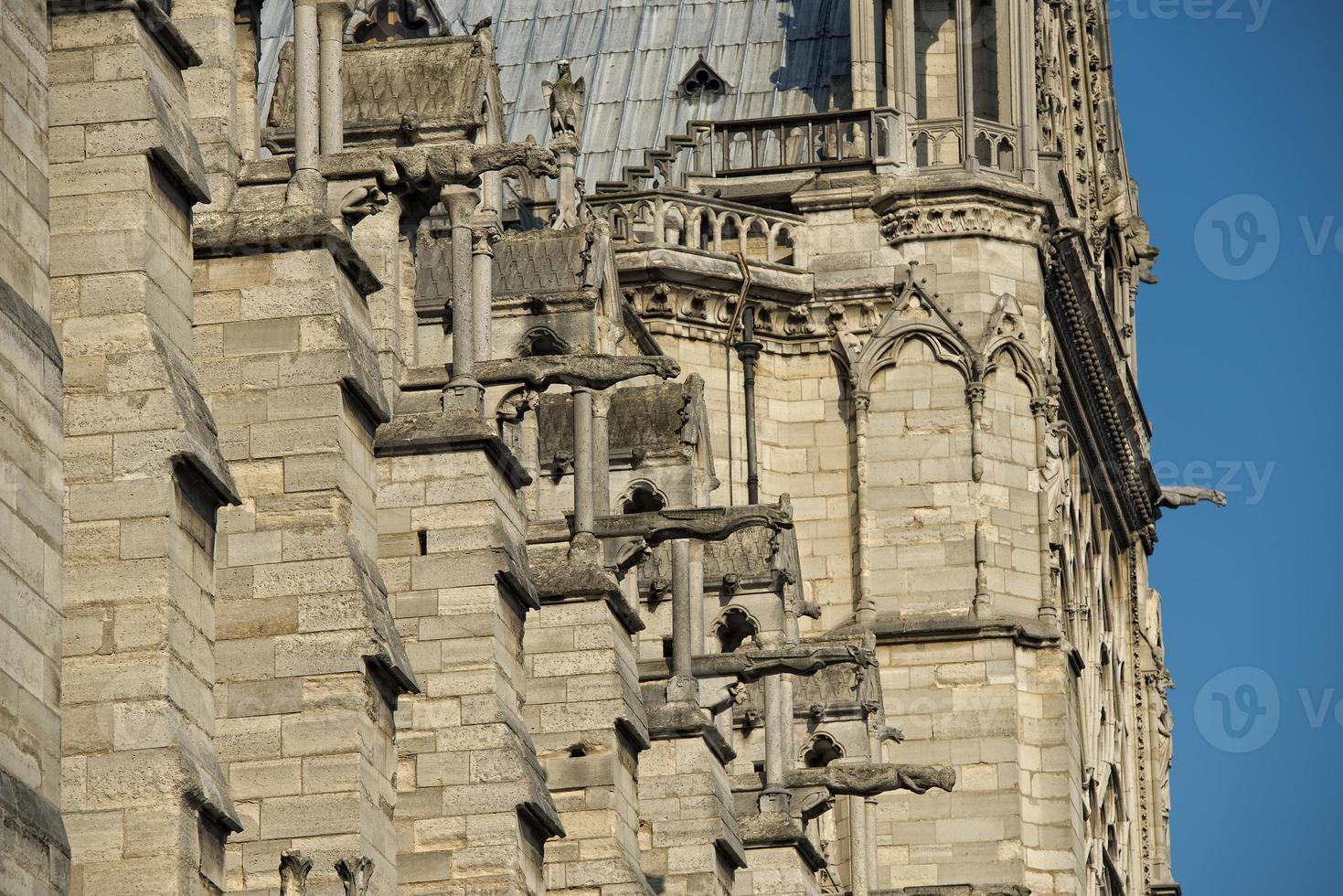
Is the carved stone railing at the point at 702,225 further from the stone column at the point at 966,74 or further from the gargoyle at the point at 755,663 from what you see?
the gargoyle at the point at 755,663

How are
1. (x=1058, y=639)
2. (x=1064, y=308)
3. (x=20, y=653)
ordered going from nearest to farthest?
(x=20, y=653)
(x=1058, y=639)
(x=1064, y=308)

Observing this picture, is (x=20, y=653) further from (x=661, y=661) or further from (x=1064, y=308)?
(x=1064, y=308)

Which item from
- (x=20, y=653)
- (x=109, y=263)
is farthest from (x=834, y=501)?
(x=20, y=653)

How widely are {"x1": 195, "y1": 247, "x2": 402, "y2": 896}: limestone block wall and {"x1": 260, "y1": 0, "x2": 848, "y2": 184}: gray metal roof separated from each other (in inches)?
1297

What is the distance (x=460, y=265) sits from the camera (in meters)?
37.5

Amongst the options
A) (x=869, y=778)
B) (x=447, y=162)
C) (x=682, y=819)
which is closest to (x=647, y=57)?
(x=869, y=778)

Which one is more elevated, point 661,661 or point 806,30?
point 806,30

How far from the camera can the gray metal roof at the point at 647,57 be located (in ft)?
217

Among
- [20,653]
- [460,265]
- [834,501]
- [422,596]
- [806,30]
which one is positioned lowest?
[20,653]

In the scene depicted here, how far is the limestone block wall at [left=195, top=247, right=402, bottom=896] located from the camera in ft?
102

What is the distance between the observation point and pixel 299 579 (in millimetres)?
31594

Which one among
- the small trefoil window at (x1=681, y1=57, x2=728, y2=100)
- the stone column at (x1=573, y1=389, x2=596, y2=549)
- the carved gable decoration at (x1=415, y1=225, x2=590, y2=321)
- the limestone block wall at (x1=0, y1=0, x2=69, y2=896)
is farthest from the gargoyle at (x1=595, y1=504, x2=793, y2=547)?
the small trefoil window at (x1=681, y1=57, x2=728, y2=100)

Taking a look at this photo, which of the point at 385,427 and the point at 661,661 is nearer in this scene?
the point at 385,427

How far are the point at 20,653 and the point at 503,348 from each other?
20079mm
